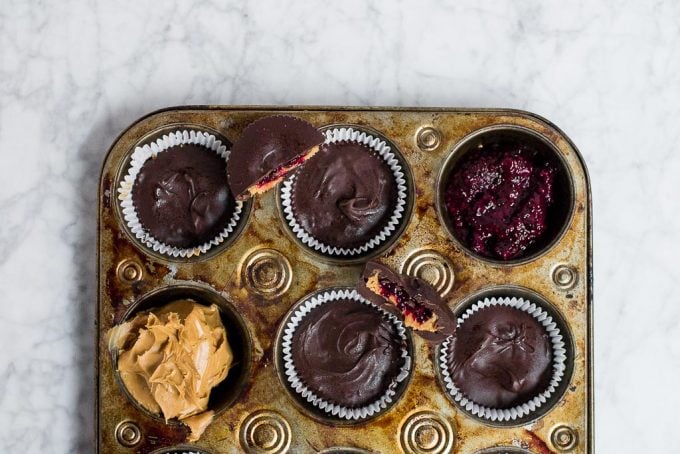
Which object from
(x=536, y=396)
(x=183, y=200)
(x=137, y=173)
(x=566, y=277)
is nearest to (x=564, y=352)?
(x=536, y=396)

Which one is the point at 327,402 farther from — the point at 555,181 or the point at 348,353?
the point at 555,181

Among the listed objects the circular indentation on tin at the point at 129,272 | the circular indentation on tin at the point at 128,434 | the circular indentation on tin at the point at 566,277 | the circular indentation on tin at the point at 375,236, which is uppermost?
the circular indentation on tin at the point at 375,236

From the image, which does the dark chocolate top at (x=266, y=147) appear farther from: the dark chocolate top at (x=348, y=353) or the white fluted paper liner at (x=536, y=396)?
the white fluted paper liner at (x=536, y=396)

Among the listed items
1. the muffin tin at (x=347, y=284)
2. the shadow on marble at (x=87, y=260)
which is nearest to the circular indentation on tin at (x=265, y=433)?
the muffin tin at (x=347, y=284)

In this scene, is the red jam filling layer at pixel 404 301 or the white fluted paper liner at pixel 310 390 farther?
the white fluted paper liner at pixel 310 390

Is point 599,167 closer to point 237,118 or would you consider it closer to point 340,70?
point 340,70

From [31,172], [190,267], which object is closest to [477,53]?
[190,267]

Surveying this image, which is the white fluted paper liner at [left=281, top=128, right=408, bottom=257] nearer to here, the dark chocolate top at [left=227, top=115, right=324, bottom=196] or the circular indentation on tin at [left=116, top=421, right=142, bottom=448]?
the dark chocolate top at [left=227, top=115, right=324, bottom=196]
